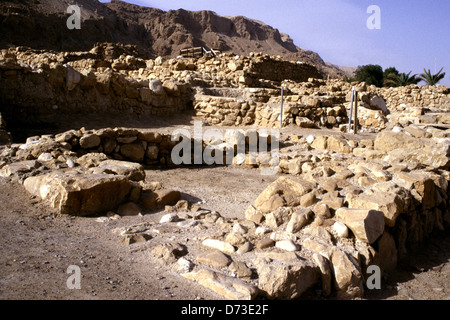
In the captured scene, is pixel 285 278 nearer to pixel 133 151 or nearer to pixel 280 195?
pixel 280 195

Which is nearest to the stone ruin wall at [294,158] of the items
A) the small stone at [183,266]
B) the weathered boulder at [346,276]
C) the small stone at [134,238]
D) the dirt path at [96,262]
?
the weathered boulder at [346,276]

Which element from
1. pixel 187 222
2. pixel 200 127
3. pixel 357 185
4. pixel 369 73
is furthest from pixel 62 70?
pixel 369 73

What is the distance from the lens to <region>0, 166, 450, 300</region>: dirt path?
218cm

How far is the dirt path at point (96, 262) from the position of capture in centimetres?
218

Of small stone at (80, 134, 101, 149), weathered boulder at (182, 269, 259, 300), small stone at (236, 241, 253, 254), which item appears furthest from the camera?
small stone at (80, 134, 101, 149)

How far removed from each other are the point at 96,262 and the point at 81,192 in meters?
1.13

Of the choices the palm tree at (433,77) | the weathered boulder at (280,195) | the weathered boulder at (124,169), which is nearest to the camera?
the weathered boulder at (280,195)

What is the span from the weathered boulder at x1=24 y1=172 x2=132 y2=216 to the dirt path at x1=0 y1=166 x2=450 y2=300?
4.2 inches

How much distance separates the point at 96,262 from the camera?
8.43 feet

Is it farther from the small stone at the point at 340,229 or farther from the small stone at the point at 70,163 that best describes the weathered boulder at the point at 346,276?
the small stone at the point at 70,163

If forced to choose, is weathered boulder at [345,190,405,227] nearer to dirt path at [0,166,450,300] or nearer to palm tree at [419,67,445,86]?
dirt path at [0,166,450,300]

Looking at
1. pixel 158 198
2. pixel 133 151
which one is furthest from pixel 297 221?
pixel 133 151

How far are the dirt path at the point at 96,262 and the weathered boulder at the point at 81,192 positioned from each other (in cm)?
11

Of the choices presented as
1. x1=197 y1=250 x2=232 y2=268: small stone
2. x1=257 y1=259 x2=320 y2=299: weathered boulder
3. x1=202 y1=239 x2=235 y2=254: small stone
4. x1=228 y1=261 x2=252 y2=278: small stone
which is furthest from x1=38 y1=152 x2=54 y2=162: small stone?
x1=257 y1=259 x2=320 y2=299: weathered boulder
